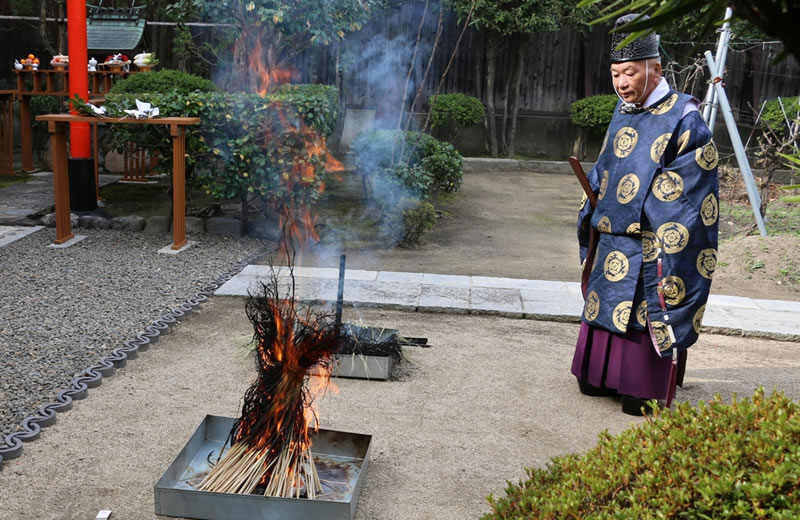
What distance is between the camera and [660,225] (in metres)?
4.29

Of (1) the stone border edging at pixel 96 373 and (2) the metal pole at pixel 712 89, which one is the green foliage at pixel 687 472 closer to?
(1) the stone border edging at pixel 96 373

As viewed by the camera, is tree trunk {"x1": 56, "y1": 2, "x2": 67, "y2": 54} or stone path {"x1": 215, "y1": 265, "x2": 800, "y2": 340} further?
tree trunk {"x1": 56, "y1": 2, "x2": 67, "y2": 54}

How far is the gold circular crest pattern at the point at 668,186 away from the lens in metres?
4.28

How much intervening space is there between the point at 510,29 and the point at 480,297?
8.83 metres

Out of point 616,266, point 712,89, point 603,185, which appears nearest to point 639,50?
point 603,185

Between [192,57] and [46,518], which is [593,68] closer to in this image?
[192,57]

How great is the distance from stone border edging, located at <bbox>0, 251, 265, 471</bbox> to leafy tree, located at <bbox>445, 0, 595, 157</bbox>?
8813mm

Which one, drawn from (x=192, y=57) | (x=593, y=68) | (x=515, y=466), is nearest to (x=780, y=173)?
(x=593, y=68)

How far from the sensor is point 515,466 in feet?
12.7

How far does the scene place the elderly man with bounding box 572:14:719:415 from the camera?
4270 millimetres

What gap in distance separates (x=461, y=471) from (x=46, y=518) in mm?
1766

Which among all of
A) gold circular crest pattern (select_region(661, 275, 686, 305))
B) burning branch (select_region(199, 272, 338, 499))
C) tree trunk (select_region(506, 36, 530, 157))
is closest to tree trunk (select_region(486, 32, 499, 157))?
tree trunk (select_region(506, 36, 530, 157))

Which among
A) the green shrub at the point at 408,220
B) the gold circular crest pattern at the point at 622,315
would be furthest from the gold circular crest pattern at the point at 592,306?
the green shrub at the point at 408,220

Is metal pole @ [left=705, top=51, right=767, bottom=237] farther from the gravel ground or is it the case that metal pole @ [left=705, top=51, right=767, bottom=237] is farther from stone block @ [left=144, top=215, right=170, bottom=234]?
stone block @ [left=144, top=215, right=170, bottom=234]
